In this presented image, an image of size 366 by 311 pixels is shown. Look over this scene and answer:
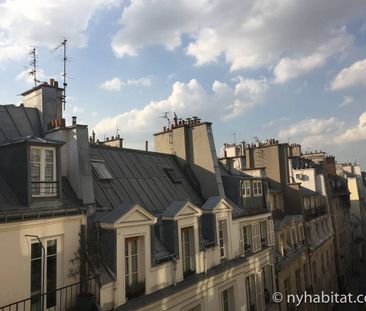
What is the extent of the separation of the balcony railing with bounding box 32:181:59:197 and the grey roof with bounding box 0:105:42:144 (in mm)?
2079

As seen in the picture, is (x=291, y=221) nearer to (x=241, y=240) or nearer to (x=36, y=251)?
(x=241, y=240)

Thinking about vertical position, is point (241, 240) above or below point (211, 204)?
below

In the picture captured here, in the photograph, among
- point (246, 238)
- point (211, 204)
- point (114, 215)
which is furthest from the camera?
point (246, 238)

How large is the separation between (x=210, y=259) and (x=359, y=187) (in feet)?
151

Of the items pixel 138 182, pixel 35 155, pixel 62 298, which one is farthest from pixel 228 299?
pixel 35 155

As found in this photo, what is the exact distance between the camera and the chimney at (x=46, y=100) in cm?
1166

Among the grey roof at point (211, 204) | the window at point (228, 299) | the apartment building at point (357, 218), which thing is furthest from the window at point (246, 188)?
the apartment building at point (357, 218)

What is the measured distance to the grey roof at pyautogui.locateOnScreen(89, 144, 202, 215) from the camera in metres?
11.8

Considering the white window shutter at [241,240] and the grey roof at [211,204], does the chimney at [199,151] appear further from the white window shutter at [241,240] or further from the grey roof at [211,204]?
the white window shutter at [241,240]

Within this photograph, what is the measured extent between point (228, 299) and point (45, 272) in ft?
29.1

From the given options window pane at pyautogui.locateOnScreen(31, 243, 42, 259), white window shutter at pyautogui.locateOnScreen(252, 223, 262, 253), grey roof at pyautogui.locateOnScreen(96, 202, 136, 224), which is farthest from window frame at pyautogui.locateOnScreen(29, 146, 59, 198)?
white window shutter at pyautogui.locateOnScreen(252, 223, 262, 253)

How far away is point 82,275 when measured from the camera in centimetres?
884

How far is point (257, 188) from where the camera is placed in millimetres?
18875

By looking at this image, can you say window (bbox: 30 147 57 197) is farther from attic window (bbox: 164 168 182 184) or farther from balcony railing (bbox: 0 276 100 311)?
attic window (bbox: 164 168 182 184)
